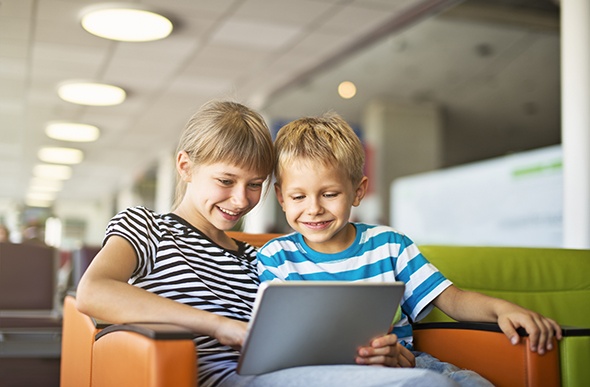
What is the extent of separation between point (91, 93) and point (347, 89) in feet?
13.2

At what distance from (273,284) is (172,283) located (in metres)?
0.49

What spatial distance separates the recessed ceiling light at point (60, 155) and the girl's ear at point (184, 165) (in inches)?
517

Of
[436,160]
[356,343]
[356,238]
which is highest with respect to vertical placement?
[436,160]

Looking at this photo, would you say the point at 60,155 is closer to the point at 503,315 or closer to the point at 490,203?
the point at 490,203

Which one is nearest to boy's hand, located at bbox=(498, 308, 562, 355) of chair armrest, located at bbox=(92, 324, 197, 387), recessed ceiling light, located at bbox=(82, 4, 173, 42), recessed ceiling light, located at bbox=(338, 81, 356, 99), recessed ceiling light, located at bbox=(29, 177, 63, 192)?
chair armrest, located at bbox=(92, 324, 197, 387)

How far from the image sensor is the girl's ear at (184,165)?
191 centimetres

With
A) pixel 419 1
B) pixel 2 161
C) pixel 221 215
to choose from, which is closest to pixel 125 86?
pixel 419 1

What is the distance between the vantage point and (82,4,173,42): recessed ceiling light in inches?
236

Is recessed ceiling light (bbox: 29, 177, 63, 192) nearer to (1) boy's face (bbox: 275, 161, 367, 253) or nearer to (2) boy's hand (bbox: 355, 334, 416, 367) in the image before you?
(1) boy's face (bbox: 275, 161, 367, 253)

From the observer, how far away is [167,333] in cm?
136

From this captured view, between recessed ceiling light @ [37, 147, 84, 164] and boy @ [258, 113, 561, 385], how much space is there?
13.3m

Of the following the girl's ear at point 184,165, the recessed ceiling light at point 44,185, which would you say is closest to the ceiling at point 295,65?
the girl's ear at point 184,165

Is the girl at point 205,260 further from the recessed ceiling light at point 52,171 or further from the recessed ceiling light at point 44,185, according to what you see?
the recessed ceiling light at point 44,185

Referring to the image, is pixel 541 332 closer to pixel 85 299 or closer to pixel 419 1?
pixel 85 299
